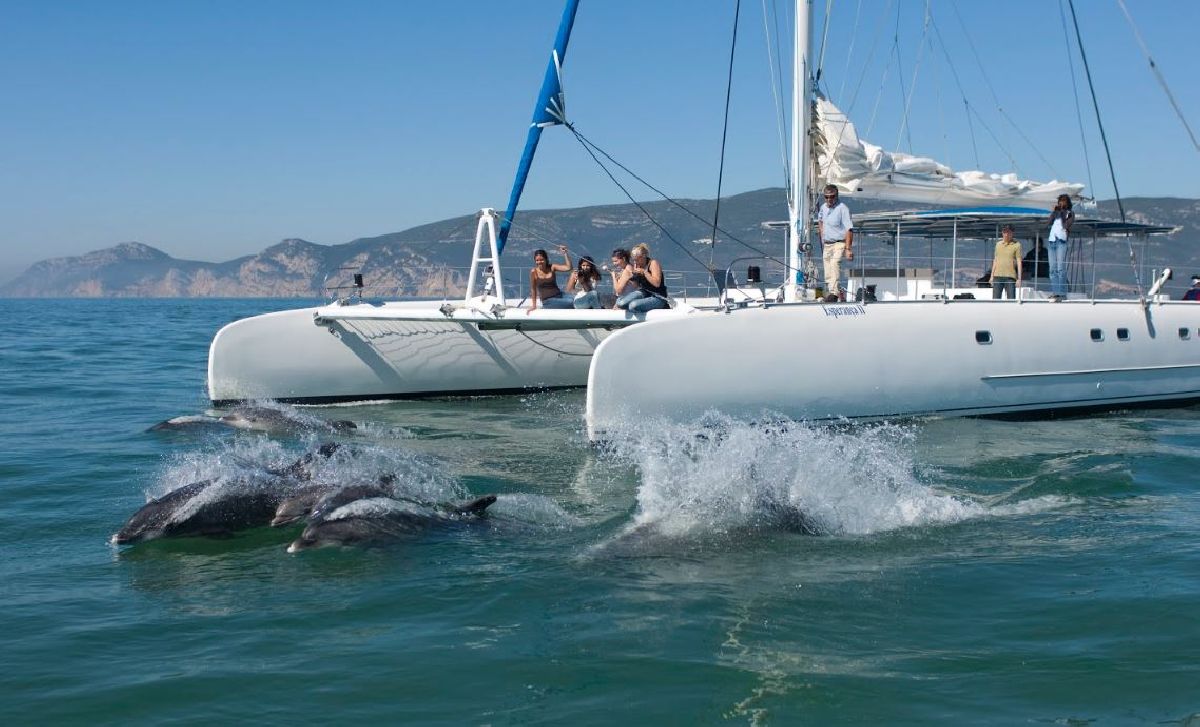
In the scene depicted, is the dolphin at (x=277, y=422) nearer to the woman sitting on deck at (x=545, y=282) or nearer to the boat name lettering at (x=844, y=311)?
the woman sitting on deck at (x=545, y=282)

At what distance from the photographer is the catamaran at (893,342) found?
10.8 meters

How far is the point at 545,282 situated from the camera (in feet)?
44.3

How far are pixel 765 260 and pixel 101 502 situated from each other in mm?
7418

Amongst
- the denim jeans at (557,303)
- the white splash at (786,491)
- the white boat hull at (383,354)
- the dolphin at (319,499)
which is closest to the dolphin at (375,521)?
the dolphin at (319,499)

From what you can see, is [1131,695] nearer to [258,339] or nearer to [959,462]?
[959,462]

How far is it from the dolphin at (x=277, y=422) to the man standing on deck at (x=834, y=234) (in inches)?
231

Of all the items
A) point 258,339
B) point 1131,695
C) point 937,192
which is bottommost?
point 1131,695

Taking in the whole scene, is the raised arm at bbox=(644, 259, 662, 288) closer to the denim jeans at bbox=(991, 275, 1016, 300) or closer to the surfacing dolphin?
the surfacing dolphin

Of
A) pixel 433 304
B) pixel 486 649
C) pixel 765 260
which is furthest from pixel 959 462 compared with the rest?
pixel 433 304

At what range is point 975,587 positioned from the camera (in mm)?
6266

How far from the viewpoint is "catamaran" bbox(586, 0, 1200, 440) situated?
10.8 metres

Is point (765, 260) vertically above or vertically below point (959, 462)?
above

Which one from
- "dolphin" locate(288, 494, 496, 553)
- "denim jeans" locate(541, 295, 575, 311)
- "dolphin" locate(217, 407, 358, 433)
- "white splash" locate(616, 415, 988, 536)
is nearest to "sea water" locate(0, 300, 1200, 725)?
"white splash" locate(616, 415, 988, 536)

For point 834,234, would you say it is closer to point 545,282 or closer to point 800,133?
point 800,133
